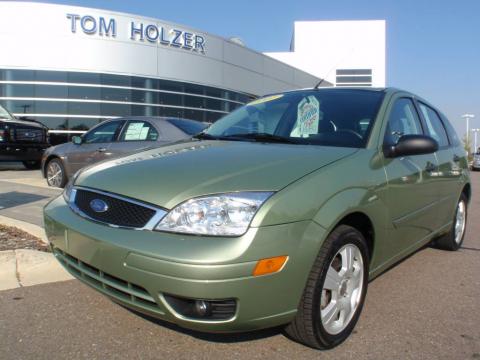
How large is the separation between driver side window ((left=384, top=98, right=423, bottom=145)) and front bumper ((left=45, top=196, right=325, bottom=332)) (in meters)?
1.36

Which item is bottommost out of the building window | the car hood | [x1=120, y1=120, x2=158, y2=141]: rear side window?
the car hood

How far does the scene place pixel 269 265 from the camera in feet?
7.05

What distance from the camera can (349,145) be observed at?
3.02 m

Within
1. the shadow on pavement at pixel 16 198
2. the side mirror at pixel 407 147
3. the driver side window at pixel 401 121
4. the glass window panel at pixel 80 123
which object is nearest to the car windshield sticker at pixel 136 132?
the shadow on pavement at pixel 16 198

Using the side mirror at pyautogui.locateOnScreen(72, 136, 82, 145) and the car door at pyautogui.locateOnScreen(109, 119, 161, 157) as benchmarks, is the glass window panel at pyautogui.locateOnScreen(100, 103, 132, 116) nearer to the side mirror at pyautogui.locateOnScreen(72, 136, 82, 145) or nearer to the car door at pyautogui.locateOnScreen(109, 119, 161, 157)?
the side mirror at pyautogui.locateOnScreen(72, 136, 82, 145)

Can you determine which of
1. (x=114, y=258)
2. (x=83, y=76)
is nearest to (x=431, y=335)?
(x=114, y=258)

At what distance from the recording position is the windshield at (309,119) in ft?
10.4

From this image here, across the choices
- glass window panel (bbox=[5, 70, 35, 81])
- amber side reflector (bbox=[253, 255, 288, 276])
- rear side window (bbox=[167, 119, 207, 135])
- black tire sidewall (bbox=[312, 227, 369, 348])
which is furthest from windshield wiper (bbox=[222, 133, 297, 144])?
glass window panel (bbox=[5, 70, 35, 81])

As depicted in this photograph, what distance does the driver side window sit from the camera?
3.32m

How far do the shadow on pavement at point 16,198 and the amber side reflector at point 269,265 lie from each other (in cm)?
515

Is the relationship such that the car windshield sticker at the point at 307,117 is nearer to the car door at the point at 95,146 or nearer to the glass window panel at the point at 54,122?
the car door at the point at 95,146

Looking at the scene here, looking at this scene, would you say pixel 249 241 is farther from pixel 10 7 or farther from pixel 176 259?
pixel 10 7

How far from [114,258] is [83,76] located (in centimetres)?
1905

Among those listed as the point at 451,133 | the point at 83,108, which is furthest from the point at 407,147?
the point at 83,108
